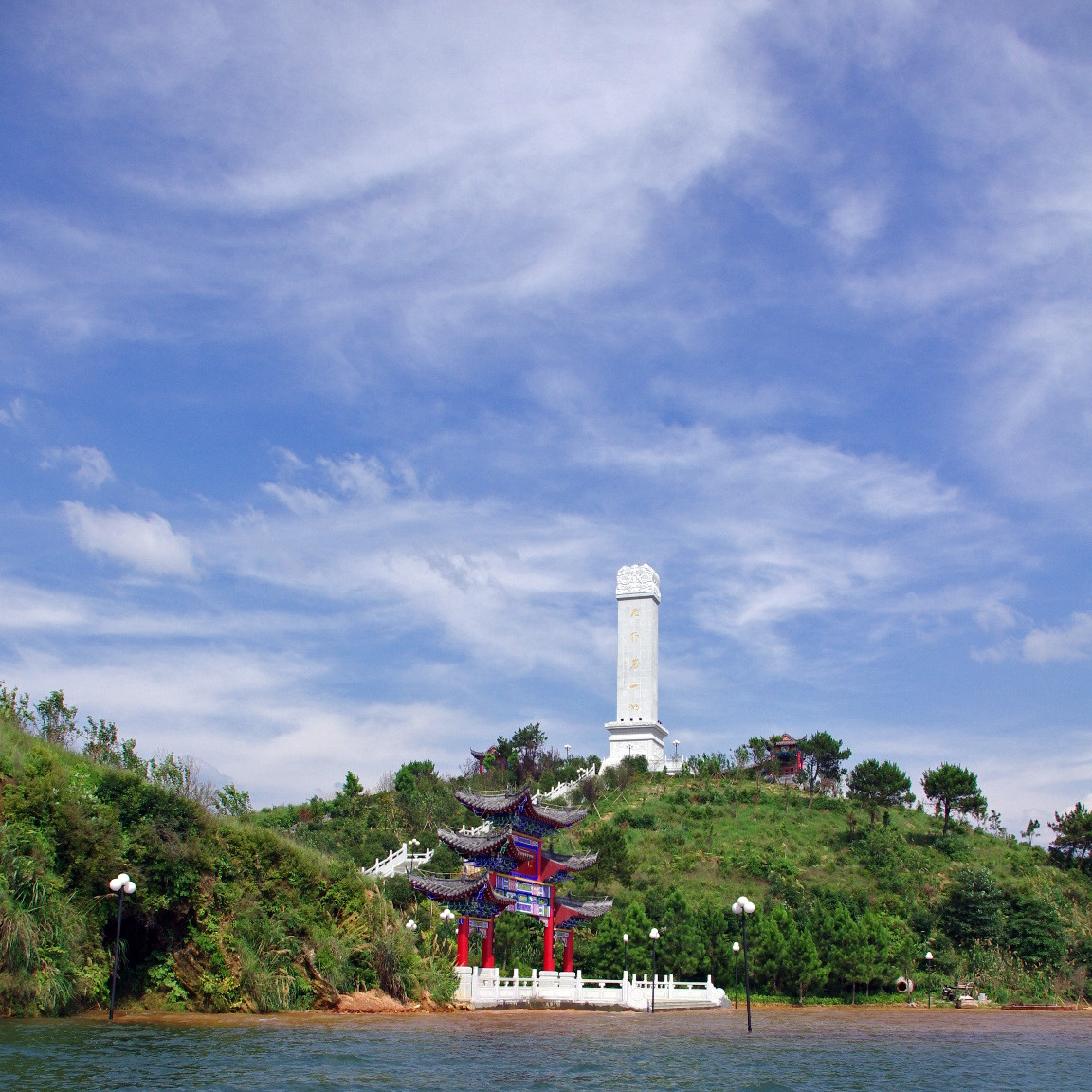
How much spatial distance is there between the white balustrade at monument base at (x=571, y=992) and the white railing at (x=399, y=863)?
14.7m

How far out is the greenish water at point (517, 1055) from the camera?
14148 mm

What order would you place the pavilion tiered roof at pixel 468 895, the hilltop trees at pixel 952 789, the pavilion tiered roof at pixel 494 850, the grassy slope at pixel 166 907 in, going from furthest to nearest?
the hilltop trees at pixel 952 789, the pavilion tiered roof at pixel 494 850, the pavilion tiered roof at pixel 468 895, the grassy slope at pixel 166 907

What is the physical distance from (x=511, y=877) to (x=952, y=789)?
3505 centimetres

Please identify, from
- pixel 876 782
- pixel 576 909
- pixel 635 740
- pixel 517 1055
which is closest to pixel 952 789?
pixel 876 782

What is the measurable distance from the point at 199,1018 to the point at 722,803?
141ft

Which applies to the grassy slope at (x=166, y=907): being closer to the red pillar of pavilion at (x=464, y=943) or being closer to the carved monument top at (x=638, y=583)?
the red pillar of pavilion at (x=464, y=943)

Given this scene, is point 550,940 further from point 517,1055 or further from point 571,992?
point 517,1055

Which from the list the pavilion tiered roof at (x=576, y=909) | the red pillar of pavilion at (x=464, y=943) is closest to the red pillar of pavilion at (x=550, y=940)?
the pavilion tiered roof at (x=576, y=909)

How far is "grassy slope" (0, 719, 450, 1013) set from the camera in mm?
19766

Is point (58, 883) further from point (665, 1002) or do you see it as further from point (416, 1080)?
point (665, 1002)

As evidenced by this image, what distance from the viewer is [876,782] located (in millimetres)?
60875

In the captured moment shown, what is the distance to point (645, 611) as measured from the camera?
70188 millimetres

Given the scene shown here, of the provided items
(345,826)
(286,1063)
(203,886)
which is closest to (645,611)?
(345,826)

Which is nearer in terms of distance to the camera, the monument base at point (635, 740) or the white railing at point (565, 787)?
the white railing at point (565, 787)
